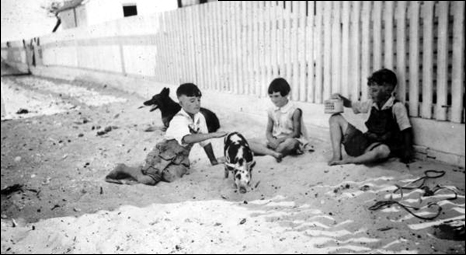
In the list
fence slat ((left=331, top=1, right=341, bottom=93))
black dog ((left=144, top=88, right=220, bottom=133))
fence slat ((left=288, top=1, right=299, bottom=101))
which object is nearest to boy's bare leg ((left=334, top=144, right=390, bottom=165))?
fence slat ((left=331, top=1, right=341, bottom=93))

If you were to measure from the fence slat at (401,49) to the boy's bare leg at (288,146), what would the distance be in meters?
1.19

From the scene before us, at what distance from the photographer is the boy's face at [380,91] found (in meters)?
3.88

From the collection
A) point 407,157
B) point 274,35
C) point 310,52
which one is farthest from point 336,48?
point 407,157

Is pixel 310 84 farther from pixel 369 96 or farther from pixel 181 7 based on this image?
pixel 181 7

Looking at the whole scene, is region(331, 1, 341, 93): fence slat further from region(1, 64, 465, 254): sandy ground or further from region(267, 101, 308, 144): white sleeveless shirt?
region(1, 64, 465, 254): sandy ground

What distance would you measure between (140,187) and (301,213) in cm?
161

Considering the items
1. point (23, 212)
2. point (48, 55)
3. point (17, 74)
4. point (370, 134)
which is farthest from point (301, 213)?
point (17, 74)

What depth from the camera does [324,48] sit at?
4.71 meters

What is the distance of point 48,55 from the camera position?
18969mm

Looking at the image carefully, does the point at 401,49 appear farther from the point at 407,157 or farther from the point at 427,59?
the point at 407,157

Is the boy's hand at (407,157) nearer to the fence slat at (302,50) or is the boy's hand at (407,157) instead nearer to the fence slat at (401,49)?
the fence slat at (401,49)

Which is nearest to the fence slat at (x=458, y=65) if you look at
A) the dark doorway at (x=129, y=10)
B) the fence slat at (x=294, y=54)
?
the fence slat at (x=294, y=54)

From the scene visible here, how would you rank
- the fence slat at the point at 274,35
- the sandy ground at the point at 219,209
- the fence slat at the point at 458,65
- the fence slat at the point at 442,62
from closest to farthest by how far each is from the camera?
the sandy ground at the point at 219,209, the fence slat at the point at 458,65, the fence slat at the point at 442,62, the fence slat at the point at 274,35

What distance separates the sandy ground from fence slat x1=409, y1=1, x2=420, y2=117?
2.00 ft
